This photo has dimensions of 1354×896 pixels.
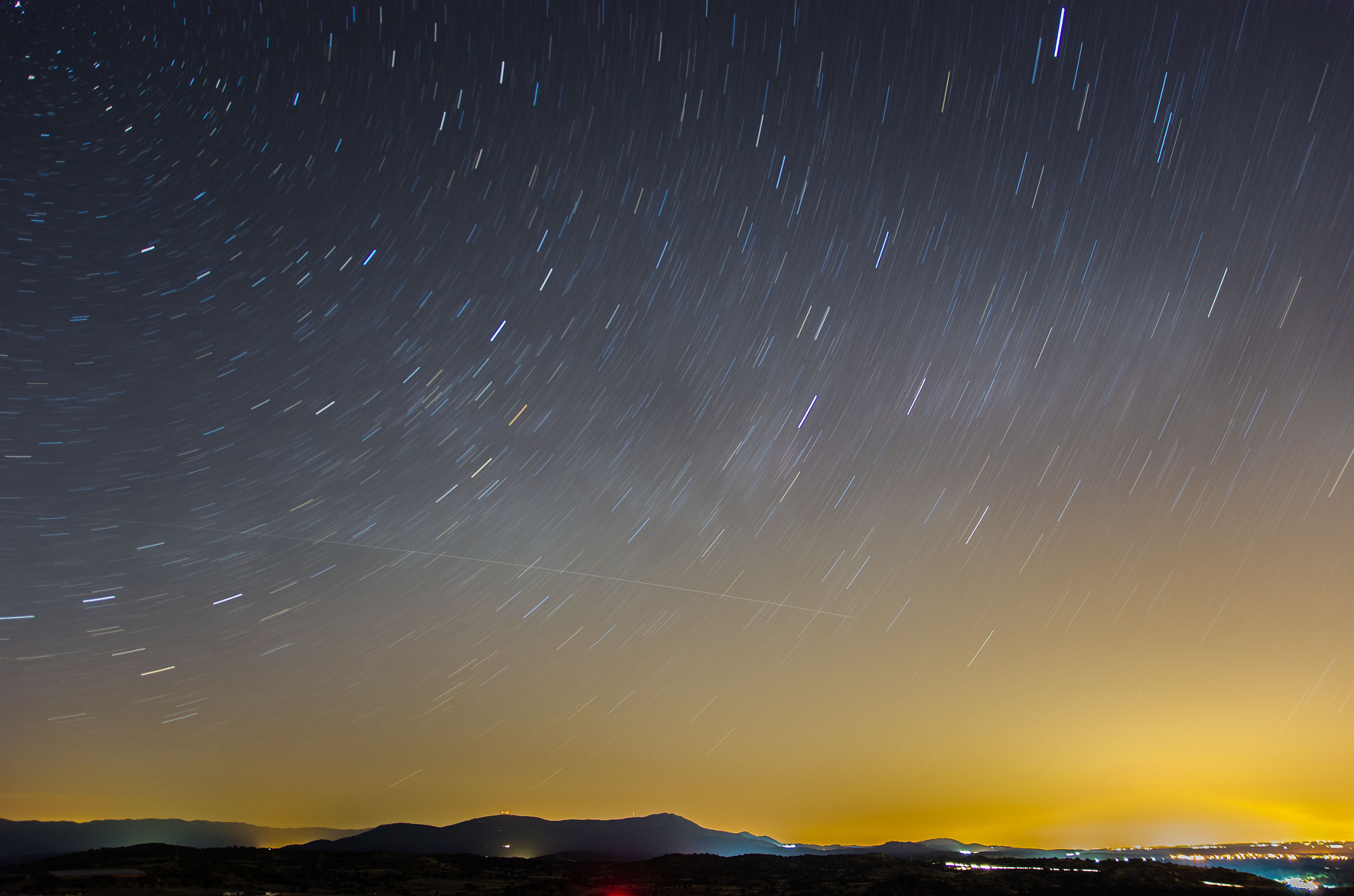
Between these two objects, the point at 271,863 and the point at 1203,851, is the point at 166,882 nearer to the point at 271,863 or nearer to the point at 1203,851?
the point at 271,863

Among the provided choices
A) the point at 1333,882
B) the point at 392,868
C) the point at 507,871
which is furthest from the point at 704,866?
the point at 1333,882

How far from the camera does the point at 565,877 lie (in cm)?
4441

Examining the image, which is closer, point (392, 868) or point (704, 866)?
point (392, 868)

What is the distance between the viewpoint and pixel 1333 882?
48188 millimetres

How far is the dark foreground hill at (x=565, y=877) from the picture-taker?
31.6m

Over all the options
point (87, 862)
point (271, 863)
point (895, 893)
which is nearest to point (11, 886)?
point (87, 862)

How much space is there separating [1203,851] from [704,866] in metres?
115

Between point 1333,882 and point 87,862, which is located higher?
point 87,862

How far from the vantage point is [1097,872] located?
125 ft

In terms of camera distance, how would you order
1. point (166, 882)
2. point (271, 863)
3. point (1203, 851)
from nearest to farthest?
point (166, 882)
point (271, 863)
point (1203, 851)

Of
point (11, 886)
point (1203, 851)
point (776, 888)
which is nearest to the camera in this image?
point (11, 886)

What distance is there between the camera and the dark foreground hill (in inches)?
1243

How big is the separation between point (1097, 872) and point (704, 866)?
76.3ft

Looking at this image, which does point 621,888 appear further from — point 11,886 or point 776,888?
point 11,886
